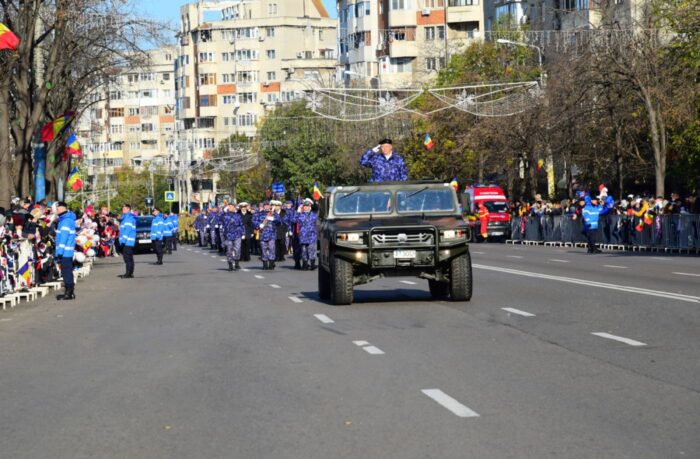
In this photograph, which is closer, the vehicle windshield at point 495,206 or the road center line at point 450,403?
the road center line at point 450,403

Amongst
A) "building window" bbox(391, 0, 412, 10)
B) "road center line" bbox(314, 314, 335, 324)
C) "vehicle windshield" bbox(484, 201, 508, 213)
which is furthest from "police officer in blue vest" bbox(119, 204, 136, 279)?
"building window" bbox(391, 0, 412, 10)

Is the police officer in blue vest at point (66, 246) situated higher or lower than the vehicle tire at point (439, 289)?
higher

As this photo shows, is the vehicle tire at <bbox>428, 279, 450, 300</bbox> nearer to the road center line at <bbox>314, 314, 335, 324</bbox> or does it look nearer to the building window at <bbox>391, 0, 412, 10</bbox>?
the road center line at <bbox>314, 314, 335, 324</bbox>

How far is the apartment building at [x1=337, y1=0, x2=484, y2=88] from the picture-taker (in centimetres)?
11206

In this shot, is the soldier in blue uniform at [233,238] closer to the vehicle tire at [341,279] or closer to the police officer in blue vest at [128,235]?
the police officer in blue vest at [128,235]

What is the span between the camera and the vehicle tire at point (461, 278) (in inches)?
812

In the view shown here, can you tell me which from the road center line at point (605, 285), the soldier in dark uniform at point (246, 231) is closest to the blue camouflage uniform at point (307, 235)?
the road center line at point (605, 285)

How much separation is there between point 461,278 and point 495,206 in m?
46.3

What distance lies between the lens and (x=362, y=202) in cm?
2219

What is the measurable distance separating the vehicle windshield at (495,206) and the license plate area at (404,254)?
4615cm

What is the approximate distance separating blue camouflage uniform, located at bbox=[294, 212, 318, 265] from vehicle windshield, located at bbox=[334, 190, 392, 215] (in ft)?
46.1

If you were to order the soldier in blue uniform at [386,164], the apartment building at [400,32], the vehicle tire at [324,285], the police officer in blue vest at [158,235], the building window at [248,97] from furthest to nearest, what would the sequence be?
the building window at [248,97] < the apartment building at [400,32] < the police officer in blue vest at [158,235] < the soldier in blue uniform at [386,164] < the vehicle tire at [324,285]

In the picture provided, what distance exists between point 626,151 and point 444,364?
46.0m

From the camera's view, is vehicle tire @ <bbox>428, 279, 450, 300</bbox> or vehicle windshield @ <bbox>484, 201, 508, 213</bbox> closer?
vehicle tire @ <bbox>428, 279, 450, 300</bbox>
